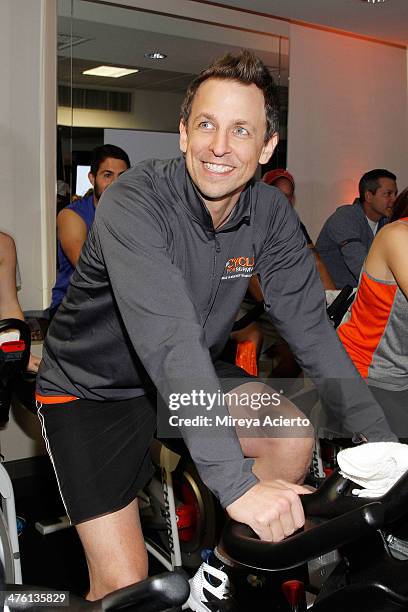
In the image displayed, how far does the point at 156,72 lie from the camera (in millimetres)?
5480

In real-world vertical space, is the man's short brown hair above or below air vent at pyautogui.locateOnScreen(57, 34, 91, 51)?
below

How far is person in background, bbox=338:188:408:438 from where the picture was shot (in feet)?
7.72

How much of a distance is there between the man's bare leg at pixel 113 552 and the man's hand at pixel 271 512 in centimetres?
76

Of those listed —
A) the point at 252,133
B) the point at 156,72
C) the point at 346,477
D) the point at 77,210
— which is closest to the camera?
the point at 346,477

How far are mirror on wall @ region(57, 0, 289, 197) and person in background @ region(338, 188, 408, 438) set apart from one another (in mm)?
2706

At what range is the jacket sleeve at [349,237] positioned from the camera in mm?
4961

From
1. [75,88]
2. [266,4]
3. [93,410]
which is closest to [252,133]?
[93,410]

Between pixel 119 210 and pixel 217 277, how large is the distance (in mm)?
355

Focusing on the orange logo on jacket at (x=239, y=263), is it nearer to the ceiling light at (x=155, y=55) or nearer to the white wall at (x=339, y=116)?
the ceiling light at (x=155, y=55)

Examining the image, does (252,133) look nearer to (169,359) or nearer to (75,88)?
(169,359)

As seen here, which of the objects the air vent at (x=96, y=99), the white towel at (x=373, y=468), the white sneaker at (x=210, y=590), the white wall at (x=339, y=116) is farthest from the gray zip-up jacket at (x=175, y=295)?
the white wall at (x=339, y=116)

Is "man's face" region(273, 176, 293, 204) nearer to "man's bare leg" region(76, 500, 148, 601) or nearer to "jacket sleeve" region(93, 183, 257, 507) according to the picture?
"man's bare leg" region(76, 500, 148, 601)

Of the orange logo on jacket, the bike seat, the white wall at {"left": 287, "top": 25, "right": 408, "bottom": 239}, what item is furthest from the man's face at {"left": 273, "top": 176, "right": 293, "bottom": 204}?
the bike seat

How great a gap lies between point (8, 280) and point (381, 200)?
111 inches
